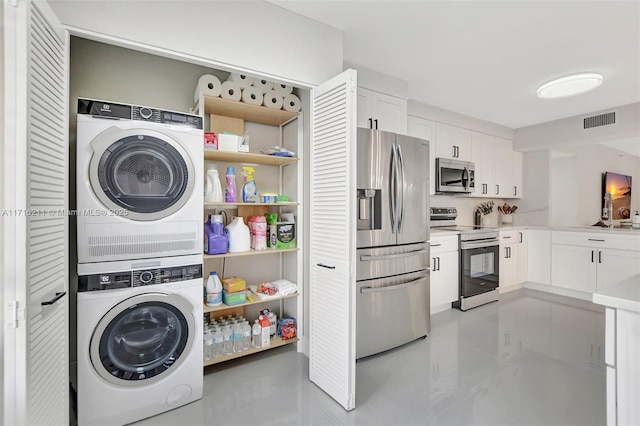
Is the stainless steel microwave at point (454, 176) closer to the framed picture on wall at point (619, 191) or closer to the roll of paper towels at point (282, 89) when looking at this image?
the roll of paper towels at point (282, 89)

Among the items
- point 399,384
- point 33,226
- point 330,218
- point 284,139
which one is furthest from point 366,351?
point 33,226

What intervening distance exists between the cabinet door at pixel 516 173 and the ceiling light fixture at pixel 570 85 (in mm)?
2063

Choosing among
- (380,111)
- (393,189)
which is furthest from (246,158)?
(380,111)

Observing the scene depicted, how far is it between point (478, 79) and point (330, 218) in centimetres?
248

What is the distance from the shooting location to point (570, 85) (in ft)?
9.59

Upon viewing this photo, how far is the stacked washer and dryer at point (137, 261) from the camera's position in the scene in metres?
1.58

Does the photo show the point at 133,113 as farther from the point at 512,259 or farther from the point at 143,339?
the point at 512,259

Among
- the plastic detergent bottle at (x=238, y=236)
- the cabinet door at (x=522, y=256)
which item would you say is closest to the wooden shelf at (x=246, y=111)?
the plastic detergent bottle at (x=238, y=236)

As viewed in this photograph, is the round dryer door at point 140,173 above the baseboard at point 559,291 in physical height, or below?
above

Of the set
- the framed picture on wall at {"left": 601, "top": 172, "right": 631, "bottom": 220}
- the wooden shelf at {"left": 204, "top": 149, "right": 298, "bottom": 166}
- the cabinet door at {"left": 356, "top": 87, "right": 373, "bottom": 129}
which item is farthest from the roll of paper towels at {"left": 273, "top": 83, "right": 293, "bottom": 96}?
the framed picture on wall at {"left": 601, "top": 172, "right": 631, "bottom": 220}

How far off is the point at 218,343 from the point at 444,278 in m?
2.59

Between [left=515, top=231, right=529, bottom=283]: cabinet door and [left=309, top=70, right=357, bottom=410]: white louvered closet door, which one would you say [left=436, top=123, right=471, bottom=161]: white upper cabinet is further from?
[left=309, top=70, right=357, bottom=410]: white louvered closet door

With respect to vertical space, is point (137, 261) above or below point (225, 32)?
below

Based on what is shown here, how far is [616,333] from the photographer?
1.08m
